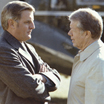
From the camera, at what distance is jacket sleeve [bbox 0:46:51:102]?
2.36m

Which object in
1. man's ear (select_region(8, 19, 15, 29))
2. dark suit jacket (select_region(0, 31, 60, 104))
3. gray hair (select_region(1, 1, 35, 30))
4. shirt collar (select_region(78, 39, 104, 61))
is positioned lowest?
dark suit jacket (select_region(0, 31, 60, 104))

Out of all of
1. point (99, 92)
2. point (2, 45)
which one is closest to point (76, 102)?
point (99, 92)

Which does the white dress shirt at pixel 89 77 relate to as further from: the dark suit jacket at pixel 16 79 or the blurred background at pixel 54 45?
the blurred background at pixel 54 45

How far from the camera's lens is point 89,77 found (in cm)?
232

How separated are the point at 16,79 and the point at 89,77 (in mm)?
704

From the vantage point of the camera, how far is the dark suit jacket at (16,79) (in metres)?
2.36

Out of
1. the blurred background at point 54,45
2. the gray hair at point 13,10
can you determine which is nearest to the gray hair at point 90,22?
the gray hair at point 13,10

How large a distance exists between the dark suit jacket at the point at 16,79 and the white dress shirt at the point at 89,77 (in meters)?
0.32

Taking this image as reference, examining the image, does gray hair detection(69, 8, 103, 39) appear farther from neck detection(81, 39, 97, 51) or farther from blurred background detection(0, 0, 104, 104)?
blurred background detection(0, 0, 104, 104)

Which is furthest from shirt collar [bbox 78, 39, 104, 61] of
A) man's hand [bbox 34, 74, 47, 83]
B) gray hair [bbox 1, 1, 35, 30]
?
gray hair [bbox 1, 1, 35, 30]

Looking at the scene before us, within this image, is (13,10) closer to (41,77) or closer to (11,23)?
(11,23)

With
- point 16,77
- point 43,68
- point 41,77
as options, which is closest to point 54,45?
point 43,68

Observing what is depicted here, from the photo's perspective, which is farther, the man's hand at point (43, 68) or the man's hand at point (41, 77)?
the man's hand at point (43, 68)

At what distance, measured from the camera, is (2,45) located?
2.43 meters
